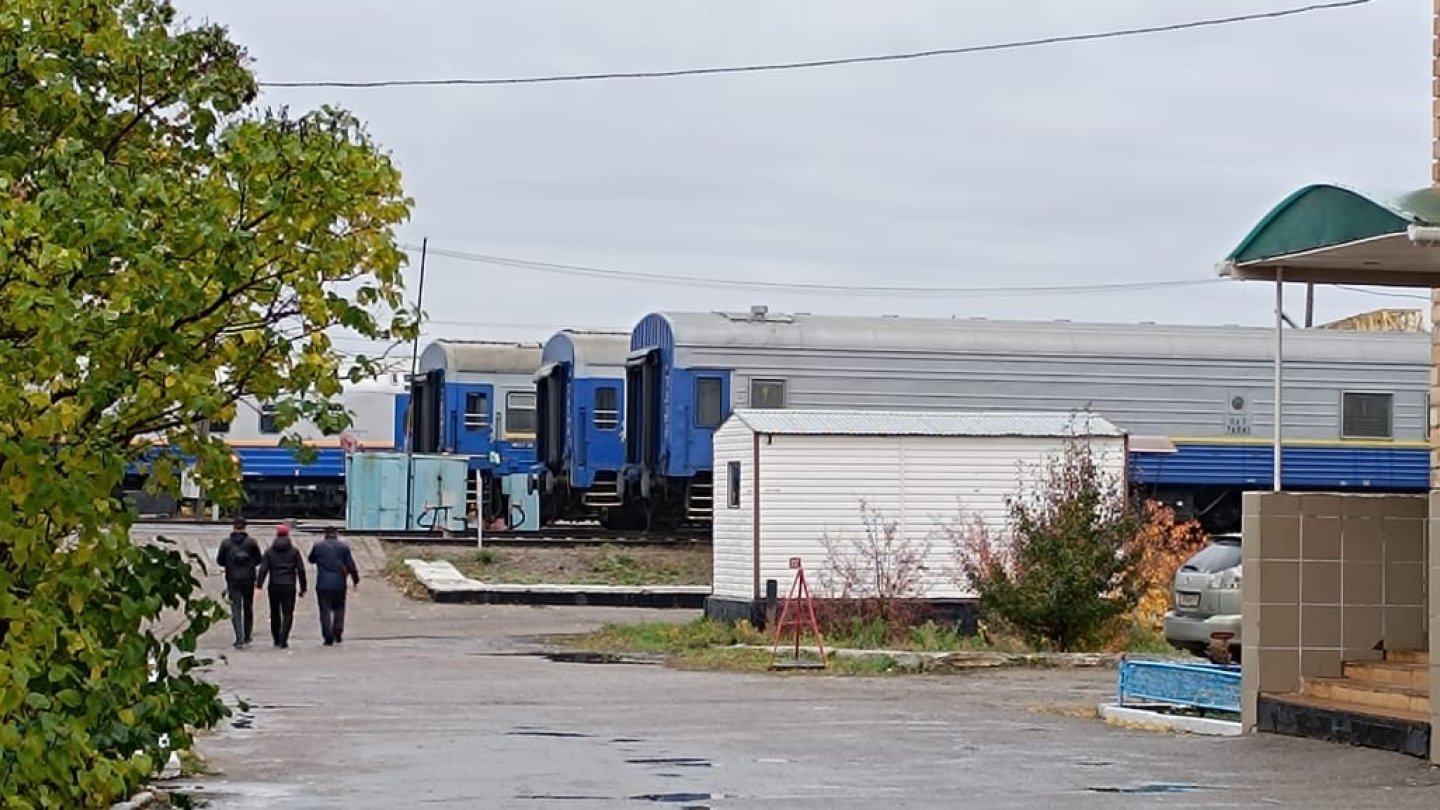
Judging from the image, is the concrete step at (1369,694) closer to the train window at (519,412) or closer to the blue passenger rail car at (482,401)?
the blue passenger rail car at (482,401)

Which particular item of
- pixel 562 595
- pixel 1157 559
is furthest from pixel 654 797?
pixel 562 595

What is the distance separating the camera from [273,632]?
27953mm

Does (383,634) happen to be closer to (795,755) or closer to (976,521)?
(976,521)

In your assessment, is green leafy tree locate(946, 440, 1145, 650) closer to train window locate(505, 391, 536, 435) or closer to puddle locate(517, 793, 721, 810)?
puddle locate(517, 793, 721, 810)

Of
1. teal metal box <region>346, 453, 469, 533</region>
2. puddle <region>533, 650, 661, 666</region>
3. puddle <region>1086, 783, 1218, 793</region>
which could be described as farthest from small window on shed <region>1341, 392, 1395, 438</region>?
puddle <region>1086, 783, 1218, 793</region>

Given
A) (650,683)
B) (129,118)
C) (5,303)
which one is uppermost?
(129,118)

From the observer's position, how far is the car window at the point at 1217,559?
2156cm

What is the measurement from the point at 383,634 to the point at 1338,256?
16.6 metres

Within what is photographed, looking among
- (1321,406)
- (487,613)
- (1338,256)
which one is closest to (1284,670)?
(1338,256)

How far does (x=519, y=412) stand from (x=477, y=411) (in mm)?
883

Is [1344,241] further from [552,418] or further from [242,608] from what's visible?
[552,418]

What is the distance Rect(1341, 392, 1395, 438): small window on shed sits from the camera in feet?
135

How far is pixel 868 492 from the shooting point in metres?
28.0

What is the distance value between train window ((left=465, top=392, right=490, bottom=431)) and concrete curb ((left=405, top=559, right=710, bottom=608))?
14.9m
